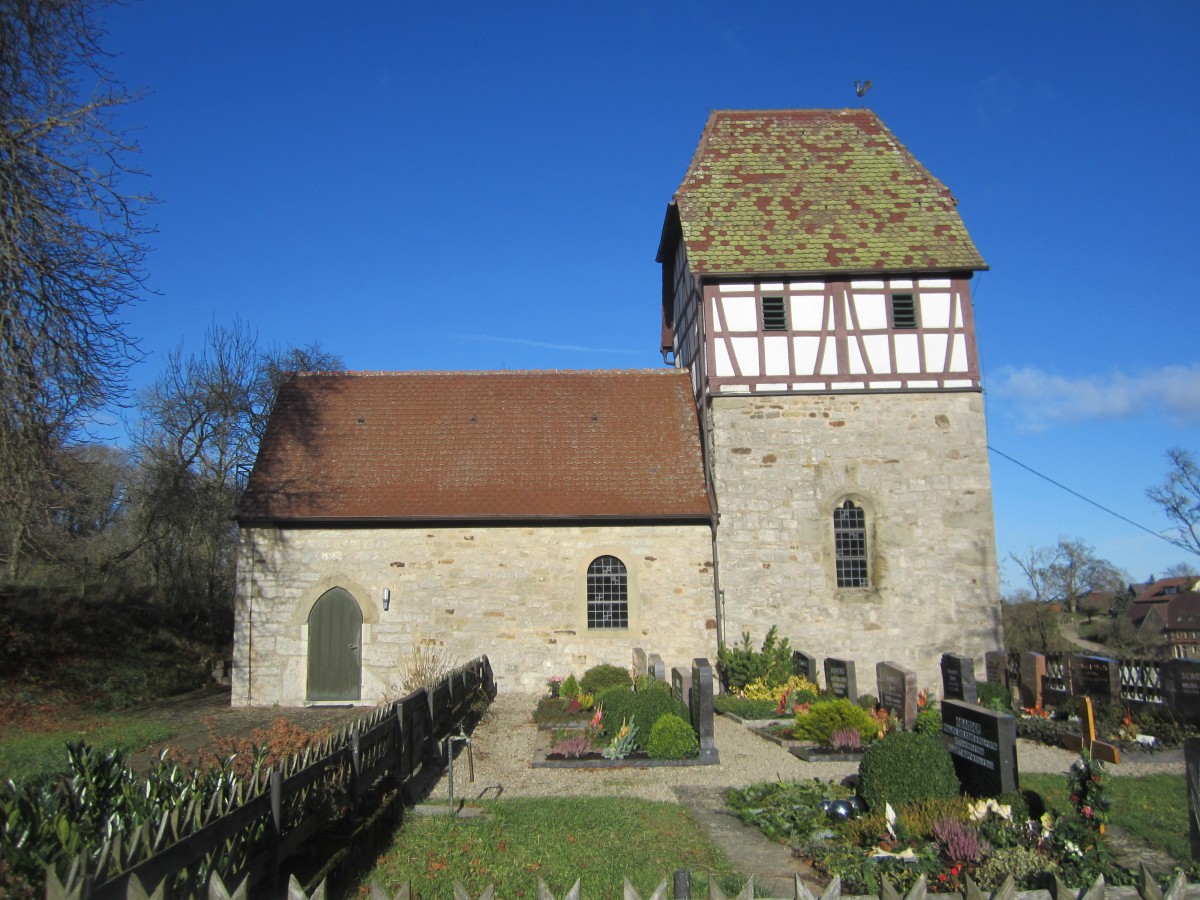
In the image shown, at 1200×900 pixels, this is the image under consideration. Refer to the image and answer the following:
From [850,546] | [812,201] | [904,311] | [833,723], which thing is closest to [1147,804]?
[833,723]

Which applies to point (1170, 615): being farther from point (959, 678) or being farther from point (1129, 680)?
point (959, 678)

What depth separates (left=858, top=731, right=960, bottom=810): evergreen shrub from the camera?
8414 mm

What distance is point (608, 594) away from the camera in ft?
57.7

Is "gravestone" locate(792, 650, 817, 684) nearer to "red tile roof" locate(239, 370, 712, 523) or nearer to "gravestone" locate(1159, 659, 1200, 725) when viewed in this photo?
"red tile roof" locate(239, 370, 712, 523)

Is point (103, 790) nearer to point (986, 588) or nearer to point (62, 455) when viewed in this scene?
point (62, 455)

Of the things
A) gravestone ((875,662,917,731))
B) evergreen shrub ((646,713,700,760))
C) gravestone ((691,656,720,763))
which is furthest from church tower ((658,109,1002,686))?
evergreen shrub ((646,713,700,760))

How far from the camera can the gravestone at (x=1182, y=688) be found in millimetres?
12711

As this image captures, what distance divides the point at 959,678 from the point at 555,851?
30.2 feet

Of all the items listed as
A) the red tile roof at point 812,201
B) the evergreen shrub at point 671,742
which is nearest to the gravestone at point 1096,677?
the evergreen shrub at point 671,742

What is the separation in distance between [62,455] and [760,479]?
12.1m

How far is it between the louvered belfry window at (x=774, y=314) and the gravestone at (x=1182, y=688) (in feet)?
29.8

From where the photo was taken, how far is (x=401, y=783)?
9.38 m

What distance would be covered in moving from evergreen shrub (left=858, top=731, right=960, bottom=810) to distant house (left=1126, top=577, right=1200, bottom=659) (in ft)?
81.2

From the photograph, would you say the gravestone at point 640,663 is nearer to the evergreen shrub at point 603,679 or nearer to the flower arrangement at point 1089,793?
the evergreen shrub at point 603,679
